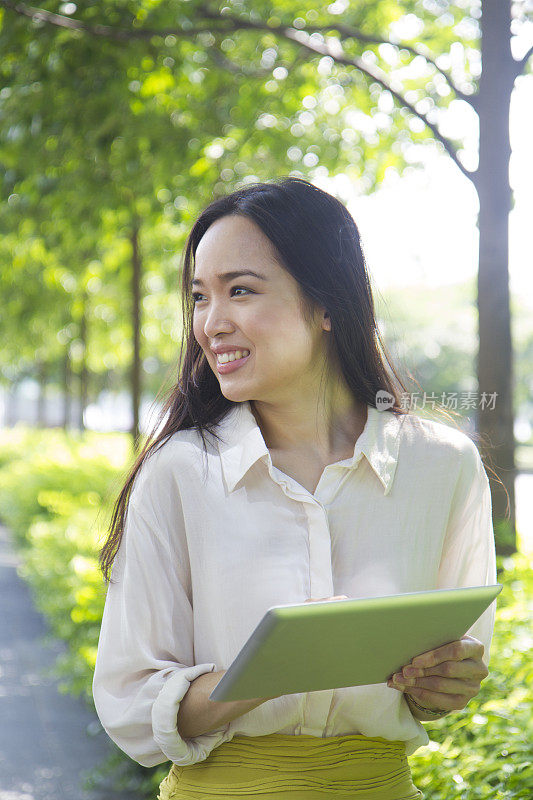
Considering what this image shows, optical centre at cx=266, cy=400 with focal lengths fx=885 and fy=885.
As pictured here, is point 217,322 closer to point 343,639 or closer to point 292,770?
point 343,639

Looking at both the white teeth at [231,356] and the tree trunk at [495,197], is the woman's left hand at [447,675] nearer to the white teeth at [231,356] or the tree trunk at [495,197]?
the white teeth at [231,356]

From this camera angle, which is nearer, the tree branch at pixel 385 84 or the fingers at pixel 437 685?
the fingers at pixel 437 685

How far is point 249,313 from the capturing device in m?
1.74

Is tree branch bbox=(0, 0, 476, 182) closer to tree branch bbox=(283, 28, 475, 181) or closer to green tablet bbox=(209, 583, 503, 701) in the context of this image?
tree branch bbox=(283, 28, 475, 181)

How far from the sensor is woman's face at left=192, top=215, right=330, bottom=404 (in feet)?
5.75

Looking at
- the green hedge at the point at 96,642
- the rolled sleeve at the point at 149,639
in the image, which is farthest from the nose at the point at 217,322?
the green hedge at the point at 96,642

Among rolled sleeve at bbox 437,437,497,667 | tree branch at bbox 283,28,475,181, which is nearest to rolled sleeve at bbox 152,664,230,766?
rolled sleeve at bbox 437,437,497,667

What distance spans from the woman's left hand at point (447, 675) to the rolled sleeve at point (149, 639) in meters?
0.37

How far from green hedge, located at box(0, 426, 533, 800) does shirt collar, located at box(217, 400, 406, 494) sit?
359 millimetres

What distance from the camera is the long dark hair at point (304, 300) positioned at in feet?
5.95

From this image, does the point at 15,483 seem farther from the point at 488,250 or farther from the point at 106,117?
the point at 488,250

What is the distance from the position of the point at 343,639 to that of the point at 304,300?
0.73 metres

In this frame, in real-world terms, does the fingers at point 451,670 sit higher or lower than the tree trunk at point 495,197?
lower

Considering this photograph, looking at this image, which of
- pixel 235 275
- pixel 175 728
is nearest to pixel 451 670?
pixel 175 728
